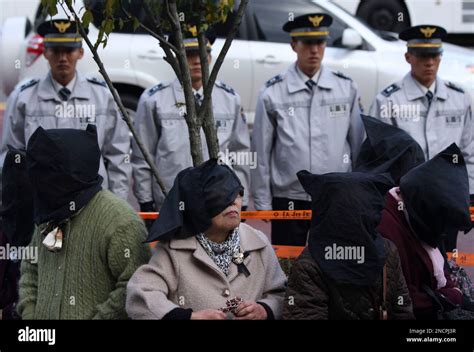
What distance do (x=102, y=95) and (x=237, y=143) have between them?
941 mm

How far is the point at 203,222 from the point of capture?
4.55 meters

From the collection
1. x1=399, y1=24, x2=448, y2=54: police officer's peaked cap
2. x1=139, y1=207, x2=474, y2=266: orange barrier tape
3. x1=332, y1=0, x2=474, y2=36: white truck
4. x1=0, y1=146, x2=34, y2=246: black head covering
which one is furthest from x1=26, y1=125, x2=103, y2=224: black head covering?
x1=332, y1=0, x2=474, y2=36: white truck

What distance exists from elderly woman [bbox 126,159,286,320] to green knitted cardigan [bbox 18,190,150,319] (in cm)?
12

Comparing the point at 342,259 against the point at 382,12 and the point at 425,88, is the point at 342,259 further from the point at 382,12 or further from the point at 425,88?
the point at 382,12

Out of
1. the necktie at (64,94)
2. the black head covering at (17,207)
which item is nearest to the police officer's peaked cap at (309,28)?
the necktie at (64,94)

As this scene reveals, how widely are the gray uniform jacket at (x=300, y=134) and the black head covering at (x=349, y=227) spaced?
2931mm

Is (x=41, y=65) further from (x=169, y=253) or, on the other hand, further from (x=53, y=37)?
(x=169, y=253)

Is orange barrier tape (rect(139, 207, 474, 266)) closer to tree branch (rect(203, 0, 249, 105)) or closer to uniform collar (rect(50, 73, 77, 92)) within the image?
uniform collar (rect(50, 73, 77, 92))

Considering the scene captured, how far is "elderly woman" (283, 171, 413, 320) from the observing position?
442cm

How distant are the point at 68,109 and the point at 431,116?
7.80 feet

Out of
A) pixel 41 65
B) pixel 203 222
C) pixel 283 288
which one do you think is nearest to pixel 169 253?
pixel 203 222

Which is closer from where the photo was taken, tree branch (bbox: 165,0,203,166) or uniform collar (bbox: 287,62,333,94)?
tree branch (bbox: 165,0,203,166)

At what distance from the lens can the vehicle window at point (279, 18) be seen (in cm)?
1171

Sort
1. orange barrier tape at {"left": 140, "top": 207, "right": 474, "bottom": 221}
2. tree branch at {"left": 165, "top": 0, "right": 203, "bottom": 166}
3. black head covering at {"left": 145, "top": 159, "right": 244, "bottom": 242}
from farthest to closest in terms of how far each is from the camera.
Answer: orange barrier tape at {"left": 140, "top": 207, "right": 474, "bottom": 221} < tree branch at {"left": 165, "top": 0, "right": 203, "bottom": 166} < black head covering at {"left": 145, "top": 159, "right": 244, "bottom": 242}
